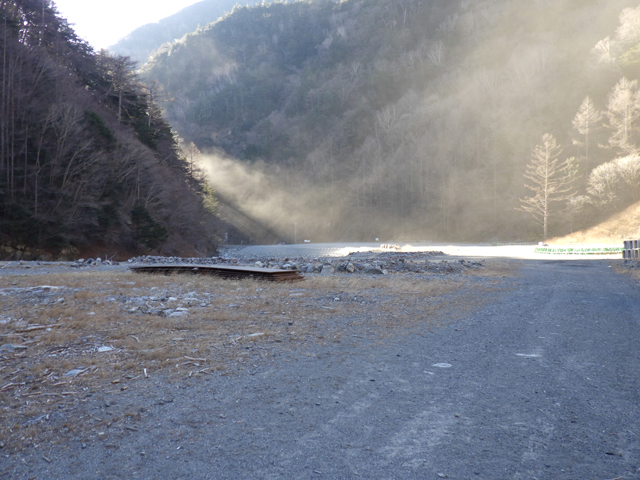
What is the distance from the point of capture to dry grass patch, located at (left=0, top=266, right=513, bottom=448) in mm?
3541

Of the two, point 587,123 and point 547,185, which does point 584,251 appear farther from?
point 587,123

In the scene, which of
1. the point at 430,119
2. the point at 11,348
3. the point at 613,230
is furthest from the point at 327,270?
the point at 430,119

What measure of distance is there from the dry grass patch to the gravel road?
457 millimetres

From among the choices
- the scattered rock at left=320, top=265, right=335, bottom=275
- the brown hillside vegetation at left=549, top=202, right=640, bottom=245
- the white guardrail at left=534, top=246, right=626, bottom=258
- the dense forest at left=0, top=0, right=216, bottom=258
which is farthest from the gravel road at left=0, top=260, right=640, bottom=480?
the brown hillside vegetation at left=549, top=202, right=640, bottom=245

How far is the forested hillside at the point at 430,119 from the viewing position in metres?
46.3

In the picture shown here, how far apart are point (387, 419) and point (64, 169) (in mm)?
26408

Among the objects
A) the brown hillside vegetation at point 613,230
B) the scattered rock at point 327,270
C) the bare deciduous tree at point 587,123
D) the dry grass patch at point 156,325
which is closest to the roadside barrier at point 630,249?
the dry grass patch at point 156,325

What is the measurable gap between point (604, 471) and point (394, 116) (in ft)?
266

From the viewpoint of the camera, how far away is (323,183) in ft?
273

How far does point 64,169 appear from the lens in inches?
917

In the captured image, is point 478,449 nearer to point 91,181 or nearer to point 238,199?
point 91,181

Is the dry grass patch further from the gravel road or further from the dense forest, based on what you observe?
the dense forest

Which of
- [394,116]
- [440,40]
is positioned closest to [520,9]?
[440,40]

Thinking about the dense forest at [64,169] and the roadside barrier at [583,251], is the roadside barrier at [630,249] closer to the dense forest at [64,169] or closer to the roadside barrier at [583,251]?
the roadside barrier at [583,251]
